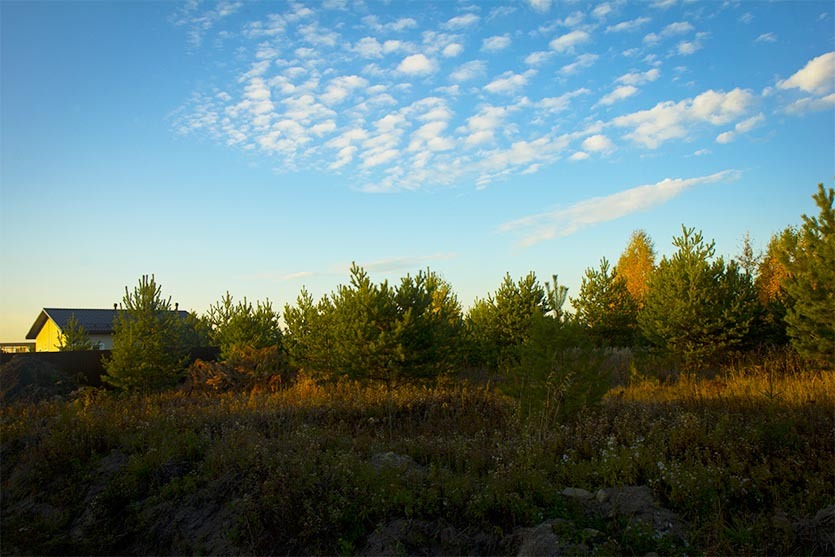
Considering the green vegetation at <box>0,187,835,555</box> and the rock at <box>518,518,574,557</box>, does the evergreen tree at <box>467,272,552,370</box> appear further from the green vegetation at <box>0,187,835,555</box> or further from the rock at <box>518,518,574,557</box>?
the rock at <box>518,518,574,557</box>

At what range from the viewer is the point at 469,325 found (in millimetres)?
22359

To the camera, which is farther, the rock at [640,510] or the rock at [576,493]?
the rock at [576,493]

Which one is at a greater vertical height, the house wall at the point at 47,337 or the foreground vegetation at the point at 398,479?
the house wall at the point at 47,337

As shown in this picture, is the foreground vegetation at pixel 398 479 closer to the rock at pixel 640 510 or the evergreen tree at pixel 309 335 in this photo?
the rock at pixel 640 510

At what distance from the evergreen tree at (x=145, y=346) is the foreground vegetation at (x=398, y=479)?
7657 millimetres

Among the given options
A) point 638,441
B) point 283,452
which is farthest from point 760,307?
point 283,452

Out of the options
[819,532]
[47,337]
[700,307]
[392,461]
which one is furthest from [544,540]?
[47,337]

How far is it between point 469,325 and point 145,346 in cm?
1192

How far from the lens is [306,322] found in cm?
1991

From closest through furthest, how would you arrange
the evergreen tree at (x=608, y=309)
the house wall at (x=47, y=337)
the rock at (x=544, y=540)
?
the rock at (x=544, y=540), the evergreen tree at (x=608, y=309), the house wall at (x=47, y=337)

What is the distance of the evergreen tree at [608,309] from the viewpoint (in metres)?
25.1

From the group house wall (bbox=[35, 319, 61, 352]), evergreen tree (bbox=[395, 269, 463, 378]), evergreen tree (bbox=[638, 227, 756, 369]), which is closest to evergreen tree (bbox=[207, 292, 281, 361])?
evergreen tree (bbox=[395, 269, 463, 378])

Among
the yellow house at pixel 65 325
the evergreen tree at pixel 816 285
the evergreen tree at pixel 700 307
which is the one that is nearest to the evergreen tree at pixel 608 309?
the evergreen tree at pixel 700 307

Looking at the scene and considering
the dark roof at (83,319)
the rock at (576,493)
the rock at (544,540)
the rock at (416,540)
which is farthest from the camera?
the dark roof at (83,319)
